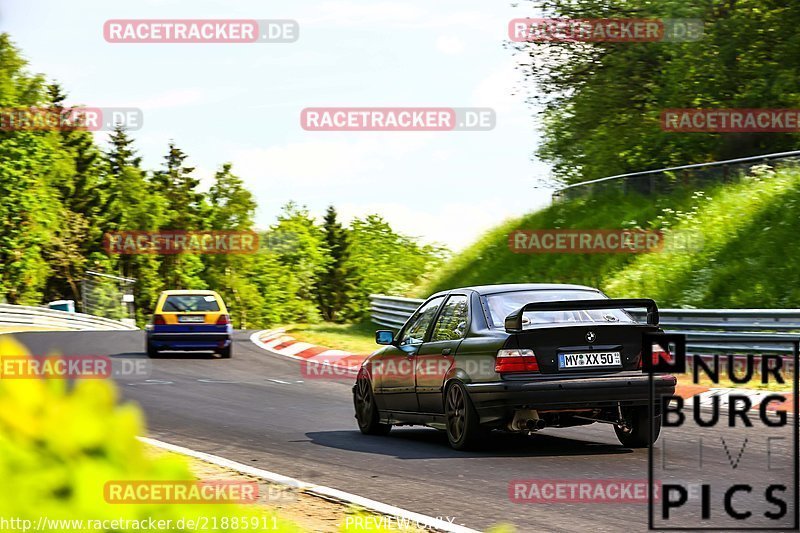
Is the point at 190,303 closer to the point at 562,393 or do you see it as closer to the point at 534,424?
the point at 534,424

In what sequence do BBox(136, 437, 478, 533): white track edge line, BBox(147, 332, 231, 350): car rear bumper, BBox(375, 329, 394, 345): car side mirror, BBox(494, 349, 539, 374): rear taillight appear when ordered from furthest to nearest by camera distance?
BBox(147, 332, 231, 350): car rear bumper → BBox(375, 329, 394, 345): car side mirror → BBox(494, 349, 539, 374): rear taillight → BBox(136, 437, 478, 533): white track edge line

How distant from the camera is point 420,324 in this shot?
11.6 metres

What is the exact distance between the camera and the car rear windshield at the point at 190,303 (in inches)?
996

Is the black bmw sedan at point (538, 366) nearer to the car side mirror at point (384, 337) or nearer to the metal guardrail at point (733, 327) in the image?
the car side mirror at point (384, 337)

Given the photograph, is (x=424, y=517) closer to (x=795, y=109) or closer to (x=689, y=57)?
(x=795, y=109)

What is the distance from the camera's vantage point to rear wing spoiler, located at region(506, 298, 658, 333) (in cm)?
931

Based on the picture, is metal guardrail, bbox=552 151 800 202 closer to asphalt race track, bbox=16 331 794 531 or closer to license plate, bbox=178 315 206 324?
license plate, bbox=178 315 206 324

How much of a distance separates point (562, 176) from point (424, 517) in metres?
38.3

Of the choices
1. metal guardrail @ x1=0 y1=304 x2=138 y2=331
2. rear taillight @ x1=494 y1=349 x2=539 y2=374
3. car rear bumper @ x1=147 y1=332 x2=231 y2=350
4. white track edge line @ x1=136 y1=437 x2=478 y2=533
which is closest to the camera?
white track edge line @ x1=136 y1=437 x2=478 y2=533

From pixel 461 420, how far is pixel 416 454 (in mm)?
507

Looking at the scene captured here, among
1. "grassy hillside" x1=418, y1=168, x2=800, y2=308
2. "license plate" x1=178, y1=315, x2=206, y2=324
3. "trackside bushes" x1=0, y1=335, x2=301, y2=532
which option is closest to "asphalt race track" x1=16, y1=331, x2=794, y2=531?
"trackside bushes" x1=0, y1=335, x2=301, y2=532

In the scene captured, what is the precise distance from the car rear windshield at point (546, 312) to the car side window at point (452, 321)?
0.31 m

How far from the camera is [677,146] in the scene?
106 ft

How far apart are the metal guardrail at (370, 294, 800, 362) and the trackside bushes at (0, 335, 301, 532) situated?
14231 mm
